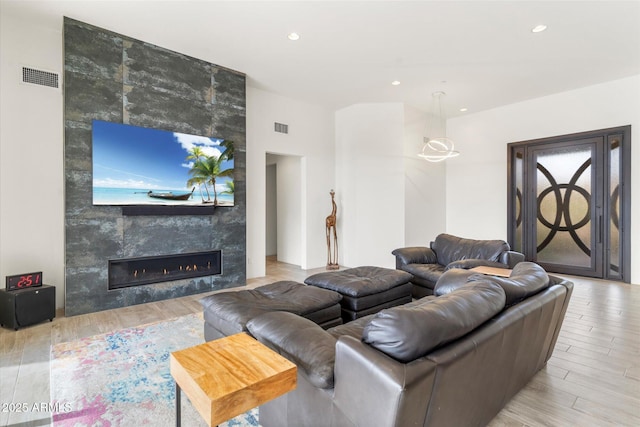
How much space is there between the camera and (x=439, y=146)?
698 cm

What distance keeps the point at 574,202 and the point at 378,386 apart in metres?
6.45

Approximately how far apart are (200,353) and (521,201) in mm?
6880

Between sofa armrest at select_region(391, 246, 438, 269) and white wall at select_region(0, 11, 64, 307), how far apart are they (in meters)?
4.28

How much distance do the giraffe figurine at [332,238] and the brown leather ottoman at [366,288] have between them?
2811 millimetres

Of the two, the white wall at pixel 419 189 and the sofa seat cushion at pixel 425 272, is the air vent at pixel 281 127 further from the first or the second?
the sofa seat cushion at pixel 425 272

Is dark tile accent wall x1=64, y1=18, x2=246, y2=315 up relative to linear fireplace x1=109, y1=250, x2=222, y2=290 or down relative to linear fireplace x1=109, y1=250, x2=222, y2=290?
up

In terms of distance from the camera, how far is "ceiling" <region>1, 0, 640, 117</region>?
329 centimetres

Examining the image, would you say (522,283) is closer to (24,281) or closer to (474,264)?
(474,264)

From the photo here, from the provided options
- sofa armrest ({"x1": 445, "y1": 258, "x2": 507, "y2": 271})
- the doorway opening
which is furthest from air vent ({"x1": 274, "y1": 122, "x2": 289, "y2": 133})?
sofa armrest ({"x1": 445, "y1": 258, "x2": 507, "y2": 271})

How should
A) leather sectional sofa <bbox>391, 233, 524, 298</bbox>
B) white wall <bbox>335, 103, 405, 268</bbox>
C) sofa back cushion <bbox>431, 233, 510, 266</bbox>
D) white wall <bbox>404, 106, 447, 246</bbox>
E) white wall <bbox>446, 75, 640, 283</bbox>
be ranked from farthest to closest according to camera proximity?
white wall <bbox>404, 106, 447, 246</bbox> → white wall <bbox>335, 103, 405, 268</bbox> → white wall <bbox>446, 75, 640, 283</bbox> → sofa back cushion <bbox>431, 233, 510, 266</bbox> → leather sectional sofa <bbox>391, 233, 524, 298</bbox>

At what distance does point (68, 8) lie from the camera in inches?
130

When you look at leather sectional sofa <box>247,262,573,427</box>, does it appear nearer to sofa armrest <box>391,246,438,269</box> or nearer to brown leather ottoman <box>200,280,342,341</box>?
brown leather ottoman <box>200,280,342,341</box>

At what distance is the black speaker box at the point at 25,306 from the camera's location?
10.1 feet

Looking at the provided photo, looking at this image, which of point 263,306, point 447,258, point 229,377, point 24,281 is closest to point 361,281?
point 263,306
